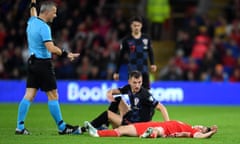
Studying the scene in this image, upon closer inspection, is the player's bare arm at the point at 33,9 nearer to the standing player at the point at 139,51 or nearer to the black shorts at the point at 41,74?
the black shorts at the point at 41,74

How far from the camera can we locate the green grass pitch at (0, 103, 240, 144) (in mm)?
11016

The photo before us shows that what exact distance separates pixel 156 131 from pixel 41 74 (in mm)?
2200

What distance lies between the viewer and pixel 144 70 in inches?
567

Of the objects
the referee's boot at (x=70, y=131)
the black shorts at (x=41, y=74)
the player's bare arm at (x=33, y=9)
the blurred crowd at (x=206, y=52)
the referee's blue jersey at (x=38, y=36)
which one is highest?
the player's bare arm at (x=33, y=9)

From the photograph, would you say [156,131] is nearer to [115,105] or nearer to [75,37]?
[115,105]

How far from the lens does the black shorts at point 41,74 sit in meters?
12.2

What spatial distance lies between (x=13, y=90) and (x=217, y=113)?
22.2 ft

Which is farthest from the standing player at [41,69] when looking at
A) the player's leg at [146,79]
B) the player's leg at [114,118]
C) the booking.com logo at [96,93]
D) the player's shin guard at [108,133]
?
the booking.com logo at [96,93]

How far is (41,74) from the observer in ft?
39.9

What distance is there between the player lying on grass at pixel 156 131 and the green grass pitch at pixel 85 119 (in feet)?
0.50

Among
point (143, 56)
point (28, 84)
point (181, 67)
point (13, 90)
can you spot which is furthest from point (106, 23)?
point (28, 84)

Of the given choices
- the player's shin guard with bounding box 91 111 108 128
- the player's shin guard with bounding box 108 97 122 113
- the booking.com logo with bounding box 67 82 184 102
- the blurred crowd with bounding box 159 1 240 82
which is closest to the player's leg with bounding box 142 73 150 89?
the player's shin guard with bounding box 108 97 122 113

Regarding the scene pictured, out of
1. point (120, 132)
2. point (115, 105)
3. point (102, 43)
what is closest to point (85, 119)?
point (115, 105)

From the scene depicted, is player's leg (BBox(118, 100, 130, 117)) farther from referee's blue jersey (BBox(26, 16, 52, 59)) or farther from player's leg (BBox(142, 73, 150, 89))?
player's leg (BBox(142, 73, 150, 89))
